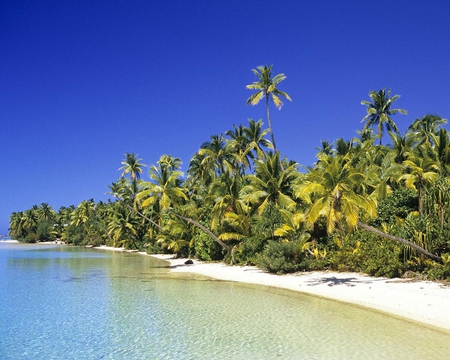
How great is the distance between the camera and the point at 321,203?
1611 centimetres

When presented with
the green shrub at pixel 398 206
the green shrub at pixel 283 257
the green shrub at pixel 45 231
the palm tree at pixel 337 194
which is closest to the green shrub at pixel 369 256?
the green shrub at pixel 283 257

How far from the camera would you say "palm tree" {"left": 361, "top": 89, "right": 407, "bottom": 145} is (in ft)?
136

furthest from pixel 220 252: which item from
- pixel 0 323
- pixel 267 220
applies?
pixel 0 323

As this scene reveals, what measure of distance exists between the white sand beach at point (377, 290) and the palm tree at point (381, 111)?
86.3 ft

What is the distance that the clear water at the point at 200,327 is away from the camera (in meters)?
9.55

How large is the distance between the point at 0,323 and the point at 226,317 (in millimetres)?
7636

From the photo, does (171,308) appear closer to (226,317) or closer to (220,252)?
(226,317)

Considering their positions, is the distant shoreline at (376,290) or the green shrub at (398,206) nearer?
the distant shoreline at (376,290)

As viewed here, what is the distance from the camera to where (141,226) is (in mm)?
55562

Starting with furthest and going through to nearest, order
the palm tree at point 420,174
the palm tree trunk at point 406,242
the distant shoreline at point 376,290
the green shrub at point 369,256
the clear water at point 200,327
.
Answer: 1. the palm tree at point 420,174
2. the green shrub at point 369,256
3. the palm tree trunk at point 406,242
4. the distant shoreline at point 376,290
5. the clear water at point 200,327

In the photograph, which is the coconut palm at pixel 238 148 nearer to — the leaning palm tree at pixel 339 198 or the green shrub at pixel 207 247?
the green shrub at pixel 207 247

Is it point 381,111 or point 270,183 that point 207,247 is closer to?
point 270,183

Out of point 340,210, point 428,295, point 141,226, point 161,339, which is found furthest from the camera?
point 141,226

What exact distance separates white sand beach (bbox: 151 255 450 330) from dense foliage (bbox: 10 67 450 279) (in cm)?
100
